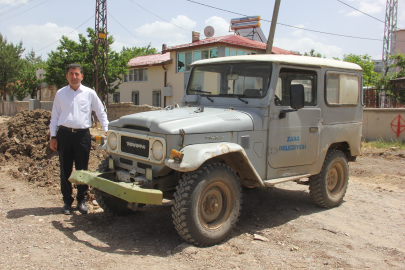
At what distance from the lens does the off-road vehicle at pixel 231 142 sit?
3.81m

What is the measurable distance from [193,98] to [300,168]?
1.87 metres

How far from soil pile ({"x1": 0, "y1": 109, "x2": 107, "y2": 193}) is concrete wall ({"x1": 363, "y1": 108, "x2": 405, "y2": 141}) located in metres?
9.81

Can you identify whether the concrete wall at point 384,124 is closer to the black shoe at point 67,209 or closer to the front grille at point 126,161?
the front grille at point 126,161

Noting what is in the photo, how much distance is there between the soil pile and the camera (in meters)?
6.72

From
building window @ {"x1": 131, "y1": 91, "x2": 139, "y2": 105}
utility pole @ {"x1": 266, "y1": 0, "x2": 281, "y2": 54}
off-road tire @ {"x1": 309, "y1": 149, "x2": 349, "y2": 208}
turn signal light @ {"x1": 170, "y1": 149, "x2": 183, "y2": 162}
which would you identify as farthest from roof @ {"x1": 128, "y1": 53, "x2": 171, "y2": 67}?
turn signal light @ {"x1": 170, "y1": 149, "x2": 183, "y2": 162}

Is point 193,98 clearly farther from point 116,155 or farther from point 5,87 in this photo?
point 5,87

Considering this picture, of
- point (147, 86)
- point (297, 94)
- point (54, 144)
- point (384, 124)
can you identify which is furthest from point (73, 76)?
point (147, 86)

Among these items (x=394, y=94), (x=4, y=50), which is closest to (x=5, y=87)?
(x=4, y=50)

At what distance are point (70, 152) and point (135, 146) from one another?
1276mm

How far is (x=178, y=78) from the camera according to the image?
2602cm

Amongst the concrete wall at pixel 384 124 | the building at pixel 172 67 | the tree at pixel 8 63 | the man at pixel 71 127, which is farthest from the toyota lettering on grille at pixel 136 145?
the tree at pixel 8 63

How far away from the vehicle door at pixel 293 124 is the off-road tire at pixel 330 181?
0.43 m

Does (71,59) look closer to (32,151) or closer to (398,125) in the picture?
(32,151)

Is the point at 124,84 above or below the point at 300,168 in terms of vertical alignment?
above
